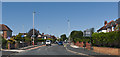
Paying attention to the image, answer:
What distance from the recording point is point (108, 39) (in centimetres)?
2417

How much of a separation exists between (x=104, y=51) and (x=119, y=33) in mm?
3247

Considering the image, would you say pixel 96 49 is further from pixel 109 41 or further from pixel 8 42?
pixel 8 42

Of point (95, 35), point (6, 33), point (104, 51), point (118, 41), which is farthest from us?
point (6, 33)

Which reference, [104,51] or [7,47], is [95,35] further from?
[7,47]

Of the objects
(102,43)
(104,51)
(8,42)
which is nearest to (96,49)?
(102,43)

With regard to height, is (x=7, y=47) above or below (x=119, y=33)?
below

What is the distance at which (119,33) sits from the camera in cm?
2177

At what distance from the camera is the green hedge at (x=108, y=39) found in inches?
862

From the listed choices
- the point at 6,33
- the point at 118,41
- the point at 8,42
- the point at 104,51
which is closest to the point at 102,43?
the point at 104,51

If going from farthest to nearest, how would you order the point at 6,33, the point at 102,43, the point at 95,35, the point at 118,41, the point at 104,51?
the point at 6,33
the point at 95,35
the point at 102,43
the point at 104,51
the point at 118,41

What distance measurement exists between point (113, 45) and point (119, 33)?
1870mm

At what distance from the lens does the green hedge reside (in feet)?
71.8

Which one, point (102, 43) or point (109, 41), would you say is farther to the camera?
point (102, 43)

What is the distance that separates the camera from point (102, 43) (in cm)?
2631
